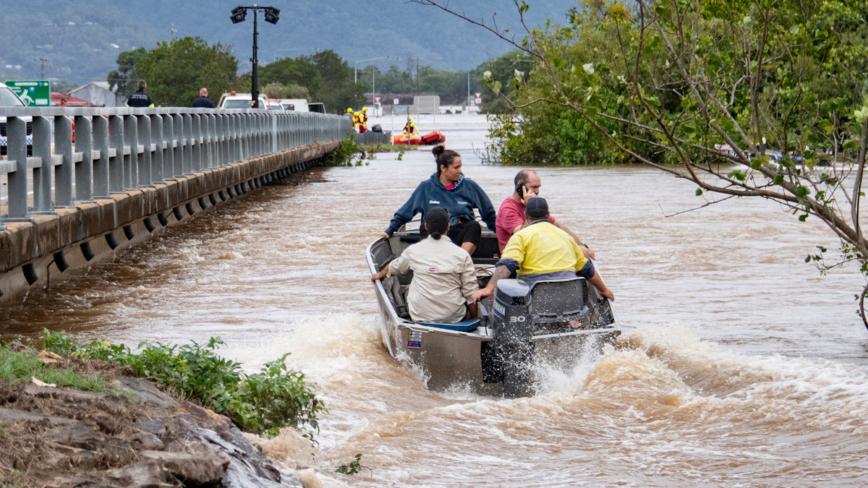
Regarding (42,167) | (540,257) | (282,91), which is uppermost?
(282,91)

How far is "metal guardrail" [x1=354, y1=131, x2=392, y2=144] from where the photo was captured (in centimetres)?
6047

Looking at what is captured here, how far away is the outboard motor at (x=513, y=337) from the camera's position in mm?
7367

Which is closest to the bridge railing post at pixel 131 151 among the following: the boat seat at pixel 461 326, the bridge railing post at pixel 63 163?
the bridge railing post at pixel 63 163

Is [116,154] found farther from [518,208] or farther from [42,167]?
[518,208]

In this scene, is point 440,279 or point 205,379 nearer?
point 205,379

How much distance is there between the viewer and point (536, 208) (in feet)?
26.5

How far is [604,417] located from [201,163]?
15.1 meters

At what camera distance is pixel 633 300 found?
12.2 m

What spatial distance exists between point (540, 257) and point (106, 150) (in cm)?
722

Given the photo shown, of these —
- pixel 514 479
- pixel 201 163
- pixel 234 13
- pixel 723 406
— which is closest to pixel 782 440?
pixel 723 406

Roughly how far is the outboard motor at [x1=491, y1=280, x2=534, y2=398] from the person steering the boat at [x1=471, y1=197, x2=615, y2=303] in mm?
441

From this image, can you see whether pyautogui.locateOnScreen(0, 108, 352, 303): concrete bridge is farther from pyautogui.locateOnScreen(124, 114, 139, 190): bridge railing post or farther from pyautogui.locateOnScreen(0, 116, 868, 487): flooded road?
pyautogui.locateOnScreen(0, 116, 868, 487): flooded road

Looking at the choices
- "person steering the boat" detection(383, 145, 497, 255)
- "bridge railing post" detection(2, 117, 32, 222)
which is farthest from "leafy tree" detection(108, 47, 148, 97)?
"person steering the boat" detection(383, 145, 497, 255)

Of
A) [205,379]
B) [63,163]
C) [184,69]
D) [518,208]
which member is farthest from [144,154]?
[184,69]
